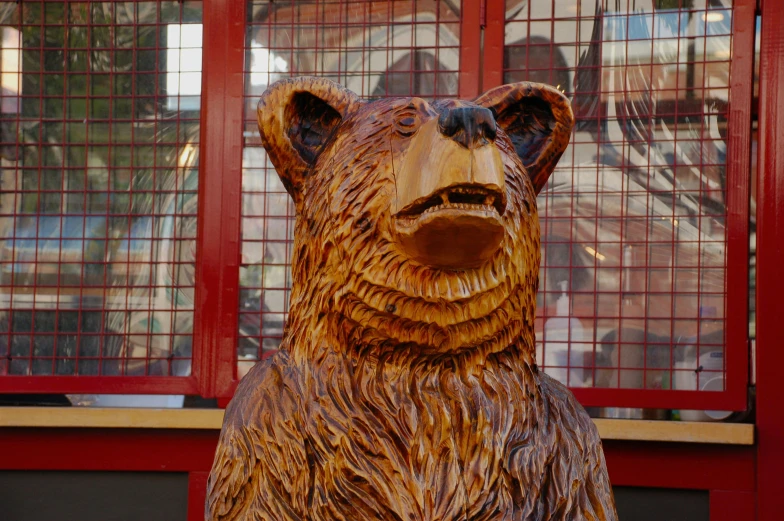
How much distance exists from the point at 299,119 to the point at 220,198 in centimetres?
237

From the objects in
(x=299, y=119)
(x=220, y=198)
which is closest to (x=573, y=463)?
(x=299, y=119)

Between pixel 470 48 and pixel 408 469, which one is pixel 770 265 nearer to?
pixel 470 48

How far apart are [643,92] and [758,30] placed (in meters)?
0.52

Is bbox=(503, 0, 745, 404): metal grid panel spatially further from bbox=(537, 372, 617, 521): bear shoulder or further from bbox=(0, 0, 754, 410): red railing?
bbox=(537, 372, 617, 521): bear shoulder

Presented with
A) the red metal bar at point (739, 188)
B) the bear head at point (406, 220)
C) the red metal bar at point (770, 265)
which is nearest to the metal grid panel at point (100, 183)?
the red metal bar at point (739, 188)

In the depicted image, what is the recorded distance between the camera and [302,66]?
3.96 m

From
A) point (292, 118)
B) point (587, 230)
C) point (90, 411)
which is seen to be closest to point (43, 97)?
point (90, 411)

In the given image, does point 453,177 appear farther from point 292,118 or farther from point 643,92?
point 643,92

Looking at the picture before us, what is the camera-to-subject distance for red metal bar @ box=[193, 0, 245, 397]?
12.9 feet

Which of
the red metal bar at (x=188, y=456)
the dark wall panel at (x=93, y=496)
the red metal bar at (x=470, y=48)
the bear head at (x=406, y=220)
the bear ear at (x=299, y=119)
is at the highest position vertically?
the red metal bar at (x=470, y=48)

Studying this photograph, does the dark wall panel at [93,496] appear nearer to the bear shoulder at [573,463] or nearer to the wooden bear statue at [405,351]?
the wooden bear statue at [405,351]

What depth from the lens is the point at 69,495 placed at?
4066 mm

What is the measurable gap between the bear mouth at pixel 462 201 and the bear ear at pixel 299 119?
1.11 feet

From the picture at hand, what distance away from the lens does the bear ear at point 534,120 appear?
1703 millimetres
